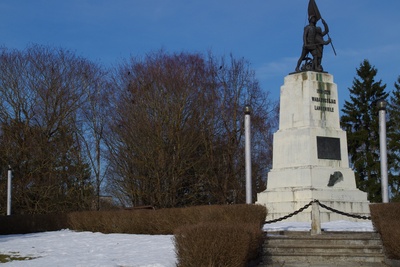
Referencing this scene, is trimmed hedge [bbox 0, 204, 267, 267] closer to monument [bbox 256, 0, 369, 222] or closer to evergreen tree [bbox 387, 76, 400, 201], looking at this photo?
monument [bbox 256, 0, 369, 222]

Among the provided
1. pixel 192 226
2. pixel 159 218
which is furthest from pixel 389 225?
pixel 159 218

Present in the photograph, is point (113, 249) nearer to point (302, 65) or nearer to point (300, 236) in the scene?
point (300, 236)

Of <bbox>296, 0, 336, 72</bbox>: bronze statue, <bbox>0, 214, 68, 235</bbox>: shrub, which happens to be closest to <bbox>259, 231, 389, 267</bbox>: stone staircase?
<bbox>296, 0, 336, 72</bbox>: bronze statue

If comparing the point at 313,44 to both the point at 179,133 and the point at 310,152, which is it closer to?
the point at 310,152

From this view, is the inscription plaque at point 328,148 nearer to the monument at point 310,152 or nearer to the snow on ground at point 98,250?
the monument at point 310,152

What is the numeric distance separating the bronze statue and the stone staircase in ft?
→ 32.1

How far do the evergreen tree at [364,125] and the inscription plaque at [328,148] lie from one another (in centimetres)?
2507

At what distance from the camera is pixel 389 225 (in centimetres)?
1256

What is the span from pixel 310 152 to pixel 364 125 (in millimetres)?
28164

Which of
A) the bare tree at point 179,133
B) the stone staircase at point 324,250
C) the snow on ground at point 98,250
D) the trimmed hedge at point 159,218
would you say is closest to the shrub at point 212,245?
the snow on ground at point 98,250

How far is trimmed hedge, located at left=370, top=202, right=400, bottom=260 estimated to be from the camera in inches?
473

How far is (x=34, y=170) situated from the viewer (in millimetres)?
35812

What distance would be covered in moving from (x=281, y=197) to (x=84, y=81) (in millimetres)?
21854

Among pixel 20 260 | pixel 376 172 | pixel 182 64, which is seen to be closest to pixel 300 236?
pixel 20 260
